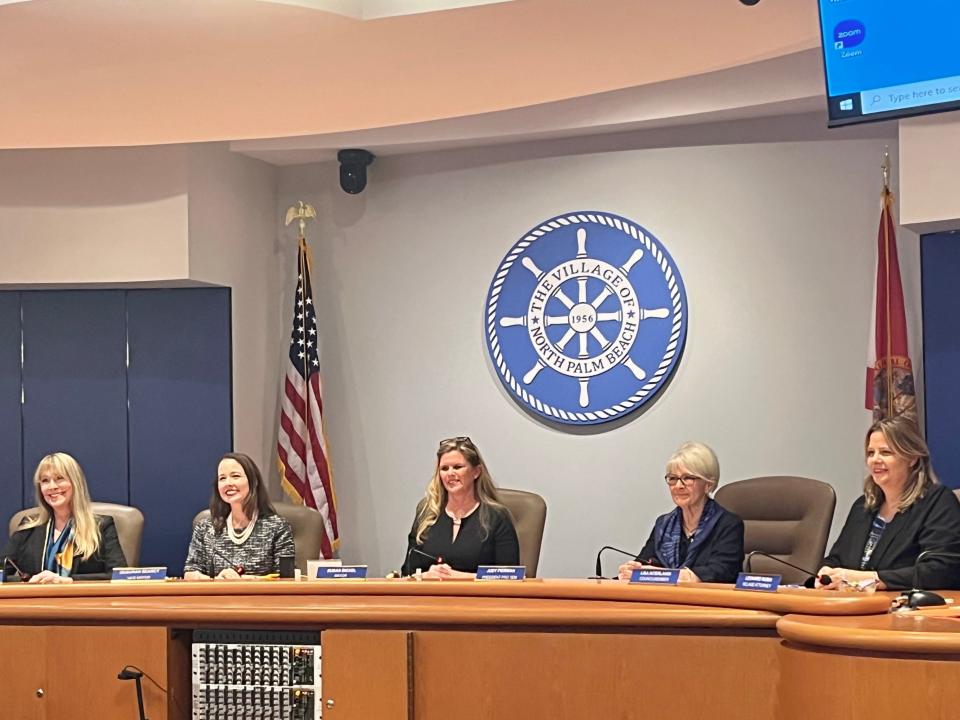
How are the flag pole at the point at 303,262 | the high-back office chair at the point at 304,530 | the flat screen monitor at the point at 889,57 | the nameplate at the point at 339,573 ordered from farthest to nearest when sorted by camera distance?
the flag pole at the point at 303,262 < the high-back office chair at the point at 304,530 < the flat screen monitor at the point at 889,57 < the nameplate at the point at 339,573

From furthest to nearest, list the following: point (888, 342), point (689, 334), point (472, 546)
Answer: point (689, 334)
point (888, 342)
point (472, 546)

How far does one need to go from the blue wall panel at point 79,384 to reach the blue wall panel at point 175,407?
70mm

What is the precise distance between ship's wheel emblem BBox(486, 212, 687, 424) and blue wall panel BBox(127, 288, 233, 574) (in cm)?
130

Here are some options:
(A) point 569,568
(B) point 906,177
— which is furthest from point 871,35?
(A) point 569,568

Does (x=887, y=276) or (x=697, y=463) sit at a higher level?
(x=887, y=276)

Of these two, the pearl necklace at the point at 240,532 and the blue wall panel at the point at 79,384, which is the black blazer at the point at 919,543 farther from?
the blue wall panel at the point at 79,384

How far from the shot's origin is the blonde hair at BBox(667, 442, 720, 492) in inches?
175

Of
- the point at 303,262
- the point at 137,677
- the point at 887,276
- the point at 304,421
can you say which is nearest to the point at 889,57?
the point at 887,276

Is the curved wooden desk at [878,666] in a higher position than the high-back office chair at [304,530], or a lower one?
lower

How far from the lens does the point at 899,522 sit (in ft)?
12.9

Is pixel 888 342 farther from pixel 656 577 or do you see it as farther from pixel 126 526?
pixel 126 526

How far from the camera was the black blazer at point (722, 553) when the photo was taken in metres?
4.32

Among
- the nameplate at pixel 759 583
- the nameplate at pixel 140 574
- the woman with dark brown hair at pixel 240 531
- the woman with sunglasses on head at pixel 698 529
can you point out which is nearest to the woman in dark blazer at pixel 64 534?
the woman with dark brown hair at pixel 240 531

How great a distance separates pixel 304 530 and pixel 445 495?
2.09 feet
